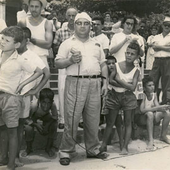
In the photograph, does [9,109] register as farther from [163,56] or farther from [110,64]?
[163,56]

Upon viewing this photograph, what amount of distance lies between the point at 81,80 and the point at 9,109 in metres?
0.97

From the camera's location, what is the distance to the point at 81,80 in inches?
163

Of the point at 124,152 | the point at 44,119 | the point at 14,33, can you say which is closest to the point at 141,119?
the point at 124,152

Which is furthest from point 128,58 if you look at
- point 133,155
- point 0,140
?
point 0,140

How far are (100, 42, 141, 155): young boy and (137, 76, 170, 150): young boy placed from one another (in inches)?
20.7

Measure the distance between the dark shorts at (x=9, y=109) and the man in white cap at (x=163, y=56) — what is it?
3296mm

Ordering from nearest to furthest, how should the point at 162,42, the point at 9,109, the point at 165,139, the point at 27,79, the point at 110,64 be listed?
the point at 9,109
the point at 27,79
the point at 110,64
the point at 165,139
the point at 162,42

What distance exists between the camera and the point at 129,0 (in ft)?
33.2

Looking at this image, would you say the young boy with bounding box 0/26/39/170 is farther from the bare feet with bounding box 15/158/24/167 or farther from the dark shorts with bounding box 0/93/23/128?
the bare feet with bounding box 15/158/24/167

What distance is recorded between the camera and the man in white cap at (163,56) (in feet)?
20.0

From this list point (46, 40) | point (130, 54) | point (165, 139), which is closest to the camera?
point (130, 54)

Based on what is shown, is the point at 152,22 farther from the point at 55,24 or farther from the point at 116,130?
the point at 116,130

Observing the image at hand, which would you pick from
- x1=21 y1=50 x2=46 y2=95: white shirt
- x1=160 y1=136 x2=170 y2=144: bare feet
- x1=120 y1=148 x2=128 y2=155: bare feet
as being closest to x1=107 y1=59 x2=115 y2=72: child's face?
x1=120 y1=148 x2=128 y2=155: bare feet

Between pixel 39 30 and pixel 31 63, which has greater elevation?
pixel 39 30
